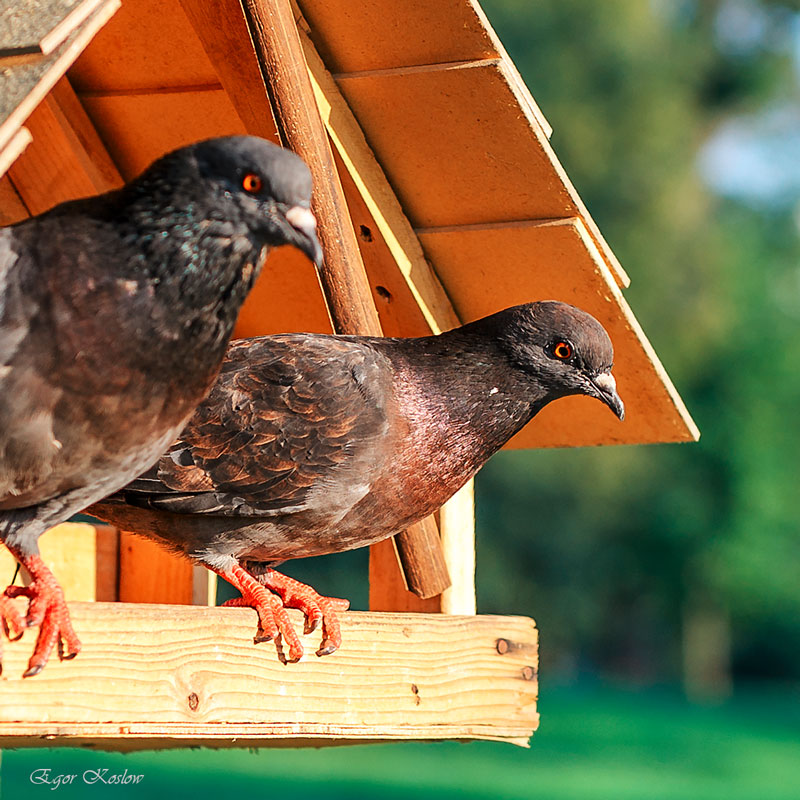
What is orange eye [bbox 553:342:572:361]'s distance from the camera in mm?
3069

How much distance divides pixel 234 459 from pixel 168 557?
1.31 m

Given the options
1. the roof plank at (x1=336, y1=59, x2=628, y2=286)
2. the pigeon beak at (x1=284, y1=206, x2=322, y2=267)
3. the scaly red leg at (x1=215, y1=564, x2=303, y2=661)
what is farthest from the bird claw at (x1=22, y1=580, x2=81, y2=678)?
the roof plank at (x1=336, y1=59, x2=628, y2=286)

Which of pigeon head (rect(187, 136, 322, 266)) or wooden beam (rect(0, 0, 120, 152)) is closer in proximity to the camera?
wooden beam (rect(0, 0, 120, 152))

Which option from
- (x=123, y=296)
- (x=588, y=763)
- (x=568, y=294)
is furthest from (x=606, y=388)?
(x=588, y=763)

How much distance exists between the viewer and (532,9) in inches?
966

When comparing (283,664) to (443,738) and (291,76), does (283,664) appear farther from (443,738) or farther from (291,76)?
(291,76)

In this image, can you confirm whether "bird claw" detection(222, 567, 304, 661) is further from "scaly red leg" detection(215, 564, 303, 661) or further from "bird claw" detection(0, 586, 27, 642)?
"bird claw" detection(0, 586, 27, 642)

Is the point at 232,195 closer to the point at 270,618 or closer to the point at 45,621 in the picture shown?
the point at 45,621

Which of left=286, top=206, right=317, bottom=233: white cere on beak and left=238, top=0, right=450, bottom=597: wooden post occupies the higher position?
left=238, top=0, right=450, bottom=597: wooden post

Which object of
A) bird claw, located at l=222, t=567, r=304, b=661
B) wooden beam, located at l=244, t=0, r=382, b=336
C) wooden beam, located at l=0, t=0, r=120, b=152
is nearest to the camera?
wooden beam, located at l=0, t=0, r=120, b=152

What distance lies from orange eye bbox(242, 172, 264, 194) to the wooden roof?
92 centimetres

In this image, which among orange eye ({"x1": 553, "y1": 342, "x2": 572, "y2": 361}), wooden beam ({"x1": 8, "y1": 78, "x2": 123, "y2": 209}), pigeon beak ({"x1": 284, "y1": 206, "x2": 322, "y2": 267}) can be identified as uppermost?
wooden beam ({"x1": 8, "y1": 78, "x2": 123, "y2": 209})

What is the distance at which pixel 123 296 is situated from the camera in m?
2.08

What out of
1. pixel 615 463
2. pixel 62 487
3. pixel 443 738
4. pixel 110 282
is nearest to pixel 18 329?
pixel 110 282
